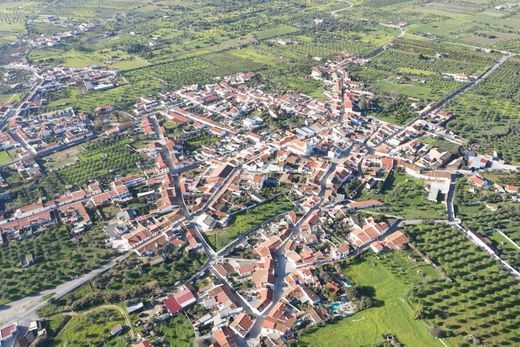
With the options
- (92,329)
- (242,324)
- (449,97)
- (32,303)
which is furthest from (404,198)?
(32,303)

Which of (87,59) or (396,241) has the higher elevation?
(87,59)

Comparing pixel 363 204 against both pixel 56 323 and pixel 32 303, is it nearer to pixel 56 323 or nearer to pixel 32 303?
pixel 56 323

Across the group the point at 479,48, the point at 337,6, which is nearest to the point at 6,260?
the point at 479,48

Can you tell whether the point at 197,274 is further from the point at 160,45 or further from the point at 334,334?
the point at 160,45

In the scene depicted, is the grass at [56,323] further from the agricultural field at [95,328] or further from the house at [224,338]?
the house at [224,338]

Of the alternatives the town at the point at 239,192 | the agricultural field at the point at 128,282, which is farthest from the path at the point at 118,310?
the town at the point at 239,192
